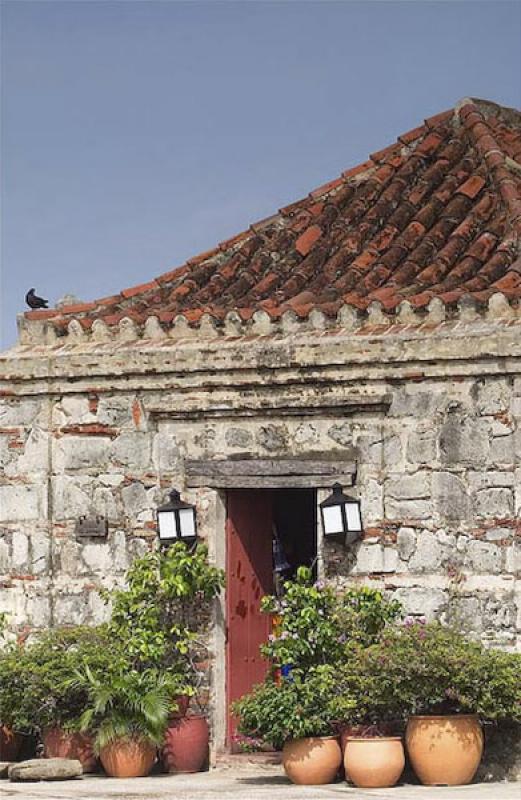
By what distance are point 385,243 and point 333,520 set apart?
8.53ft

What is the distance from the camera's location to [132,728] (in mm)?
11453

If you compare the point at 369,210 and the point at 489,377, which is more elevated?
the point at 369,210

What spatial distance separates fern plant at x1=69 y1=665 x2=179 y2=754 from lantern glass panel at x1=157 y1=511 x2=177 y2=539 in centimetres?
111

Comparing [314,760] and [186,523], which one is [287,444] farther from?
[314,760]

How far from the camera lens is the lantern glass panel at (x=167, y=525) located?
12.2 metres

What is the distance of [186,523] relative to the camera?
12219 millimetres

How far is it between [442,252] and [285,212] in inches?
87.6

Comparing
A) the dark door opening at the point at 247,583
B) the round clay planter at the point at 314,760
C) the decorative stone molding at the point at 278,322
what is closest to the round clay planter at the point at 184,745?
the dark door opening at the point at 247,583

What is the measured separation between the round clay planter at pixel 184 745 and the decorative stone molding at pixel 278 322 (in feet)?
9.44

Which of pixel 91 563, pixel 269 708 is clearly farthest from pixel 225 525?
pixel 269 708

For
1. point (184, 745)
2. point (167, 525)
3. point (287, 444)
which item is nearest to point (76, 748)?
point (184, 745)

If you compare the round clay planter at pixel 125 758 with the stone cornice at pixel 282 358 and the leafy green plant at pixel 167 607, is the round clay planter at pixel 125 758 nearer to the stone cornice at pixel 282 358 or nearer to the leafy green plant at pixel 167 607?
the leafy green plant at pixel 167 607

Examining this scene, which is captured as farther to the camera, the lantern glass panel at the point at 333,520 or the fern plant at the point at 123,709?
the lantern glass panel at the point at 333,520

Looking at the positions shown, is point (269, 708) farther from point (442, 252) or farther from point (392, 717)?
point (442, 252)
